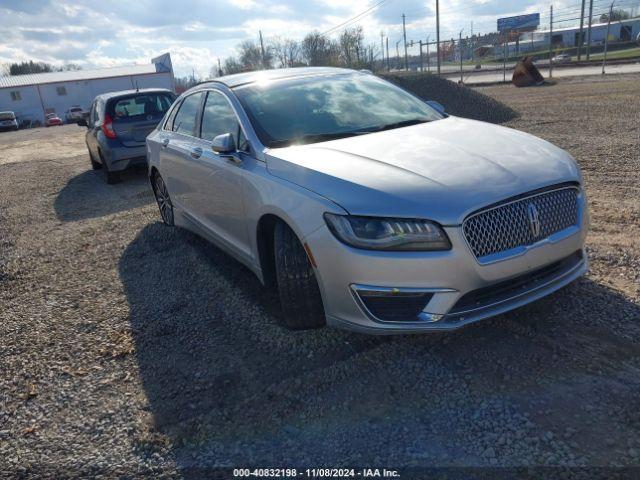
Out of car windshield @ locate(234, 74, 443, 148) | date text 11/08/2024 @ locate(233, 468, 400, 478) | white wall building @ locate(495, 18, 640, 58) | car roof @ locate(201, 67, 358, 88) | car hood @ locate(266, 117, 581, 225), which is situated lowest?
date text 11/08/2024 @ locate(233, 468, 400, 478)

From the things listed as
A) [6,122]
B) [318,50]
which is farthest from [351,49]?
[6,122]

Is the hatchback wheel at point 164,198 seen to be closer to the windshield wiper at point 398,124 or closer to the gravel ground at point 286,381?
the gravel ground at point 286,381

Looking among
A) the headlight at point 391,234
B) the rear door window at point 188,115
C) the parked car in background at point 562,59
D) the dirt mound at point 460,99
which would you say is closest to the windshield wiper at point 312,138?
the headlight at point 391,234

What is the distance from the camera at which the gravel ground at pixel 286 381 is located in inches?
96.0

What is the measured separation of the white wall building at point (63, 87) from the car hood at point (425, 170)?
200 ft

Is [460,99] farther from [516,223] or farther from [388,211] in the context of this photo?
[388,211]

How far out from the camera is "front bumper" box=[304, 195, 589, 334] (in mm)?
2652

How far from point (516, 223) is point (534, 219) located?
0.41 feet

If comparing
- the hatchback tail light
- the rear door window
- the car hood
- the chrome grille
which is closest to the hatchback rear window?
the hatchback tail light

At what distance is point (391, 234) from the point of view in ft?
8.83

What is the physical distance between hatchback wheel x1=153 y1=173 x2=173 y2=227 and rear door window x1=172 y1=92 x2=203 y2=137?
77cm

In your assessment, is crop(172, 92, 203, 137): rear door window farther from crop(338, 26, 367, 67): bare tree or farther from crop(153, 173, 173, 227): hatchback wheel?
crop(338, 26, 367, 67): bare tree

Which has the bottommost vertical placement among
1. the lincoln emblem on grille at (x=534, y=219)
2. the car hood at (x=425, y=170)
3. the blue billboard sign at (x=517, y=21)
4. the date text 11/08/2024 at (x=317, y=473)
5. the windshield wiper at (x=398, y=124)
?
the date text 11/08/2024 at (x=317, y=473)

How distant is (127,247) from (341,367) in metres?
3.67
